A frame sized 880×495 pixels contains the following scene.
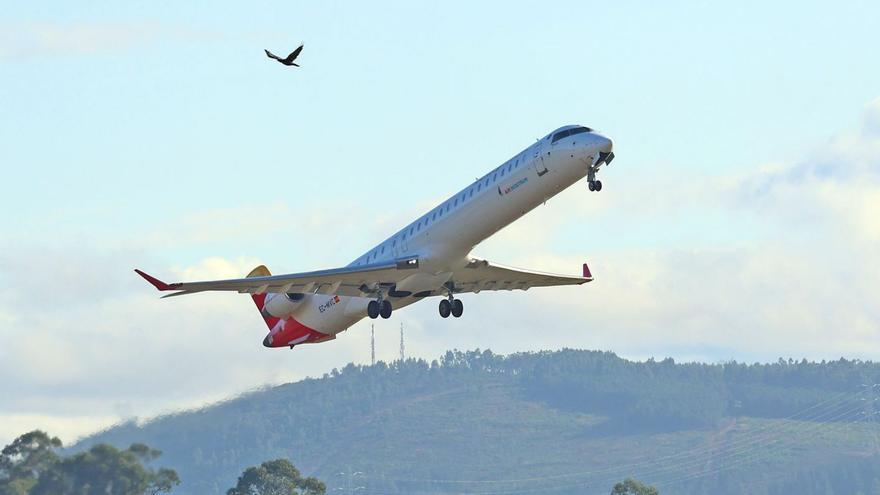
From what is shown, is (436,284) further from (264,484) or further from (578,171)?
(264,484)

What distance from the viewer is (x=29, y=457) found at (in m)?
129

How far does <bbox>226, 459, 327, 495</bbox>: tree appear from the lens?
484ft

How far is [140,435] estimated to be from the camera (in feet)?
452

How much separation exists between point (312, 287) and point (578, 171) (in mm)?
14833

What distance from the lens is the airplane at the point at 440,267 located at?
65812 millimetres

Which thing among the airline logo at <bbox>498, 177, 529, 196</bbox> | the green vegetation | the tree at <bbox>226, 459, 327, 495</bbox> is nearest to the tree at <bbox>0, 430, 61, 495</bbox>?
the green vegetation

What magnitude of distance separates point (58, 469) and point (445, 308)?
2442 inches

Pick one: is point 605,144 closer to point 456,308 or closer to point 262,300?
point 456,308

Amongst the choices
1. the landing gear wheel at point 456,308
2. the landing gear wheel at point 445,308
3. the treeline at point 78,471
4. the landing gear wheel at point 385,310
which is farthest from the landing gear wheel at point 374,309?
the treeline at point 78,471

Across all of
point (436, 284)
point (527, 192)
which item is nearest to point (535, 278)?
point (436, 284)

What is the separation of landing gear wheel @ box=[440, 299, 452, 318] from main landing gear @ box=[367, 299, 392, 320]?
8.79 feet

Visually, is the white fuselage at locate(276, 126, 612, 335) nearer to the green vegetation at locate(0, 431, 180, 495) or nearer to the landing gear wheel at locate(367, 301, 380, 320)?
the landing gear wheel at locate(367, 301, 380, 320)

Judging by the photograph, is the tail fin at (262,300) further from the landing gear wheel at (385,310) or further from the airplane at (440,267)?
the landing gear wheel at (385,310)

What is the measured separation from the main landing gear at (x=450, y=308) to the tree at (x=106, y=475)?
61007 millimetres
